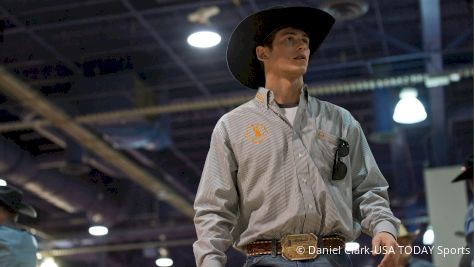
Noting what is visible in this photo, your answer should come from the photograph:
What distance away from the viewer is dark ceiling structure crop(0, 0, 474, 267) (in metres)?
8.48

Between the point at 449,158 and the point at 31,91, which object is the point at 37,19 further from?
the point at 449,158

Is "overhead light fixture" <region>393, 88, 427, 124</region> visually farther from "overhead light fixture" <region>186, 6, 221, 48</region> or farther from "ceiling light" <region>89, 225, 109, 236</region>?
"ceiling light" <region>89, 225, 109, 236</region>

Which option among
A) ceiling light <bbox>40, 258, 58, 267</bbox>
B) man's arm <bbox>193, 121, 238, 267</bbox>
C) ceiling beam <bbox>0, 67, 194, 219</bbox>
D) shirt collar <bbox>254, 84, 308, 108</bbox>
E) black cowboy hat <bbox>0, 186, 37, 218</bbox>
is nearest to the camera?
man's arm <bbox>193, 121, 238, 267</bbox>

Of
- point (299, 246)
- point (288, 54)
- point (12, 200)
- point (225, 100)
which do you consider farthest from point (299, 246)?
point (225, 100)

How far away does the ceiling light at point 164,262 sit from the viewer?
1855cm

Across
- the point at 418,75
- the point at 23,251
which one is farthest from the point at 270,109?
the point at 418,75

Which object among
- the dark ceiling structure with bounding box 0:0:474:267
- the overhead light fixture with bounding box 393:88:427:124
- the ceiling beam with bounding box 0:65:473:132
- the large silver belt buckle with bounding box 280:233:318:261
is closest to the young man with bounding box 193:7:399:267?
the large silver belt buckle with bounding box 280:233:318:261

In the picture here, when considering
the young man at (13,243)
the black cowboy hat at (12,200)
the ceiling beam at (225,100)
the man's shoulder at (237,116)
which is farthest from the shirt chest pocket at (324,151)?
the ceiling beam at (225,100)

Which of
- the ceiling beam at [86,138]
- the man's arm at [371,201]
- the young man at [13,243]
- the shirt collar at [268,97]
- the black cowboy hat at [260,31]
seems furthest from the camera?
the ceiling beam at [86,138]

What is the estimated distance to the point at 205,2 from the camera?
809 centimetres

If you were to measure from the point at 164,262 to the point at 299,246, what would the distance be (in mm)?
16489

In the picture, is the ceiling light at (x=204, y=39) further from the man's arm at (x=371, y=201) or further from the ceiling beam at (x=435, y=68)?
the man's arm at (x=371, y=201)

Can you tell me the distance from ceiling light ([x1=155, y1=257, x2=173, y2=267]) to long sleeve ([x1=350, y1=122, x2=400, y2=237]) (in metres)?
15.9

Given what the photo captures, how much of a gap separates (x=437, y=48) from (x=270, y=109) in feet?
20.3
